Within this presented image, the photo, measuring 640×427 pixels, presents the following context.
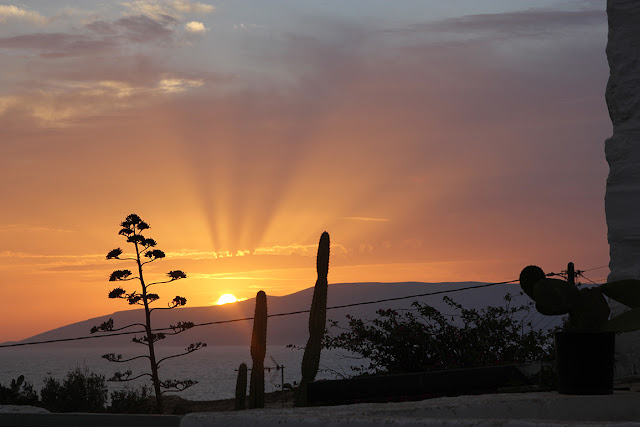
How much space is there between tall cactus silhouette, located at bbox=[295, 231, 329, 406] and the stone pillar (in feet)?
16.3

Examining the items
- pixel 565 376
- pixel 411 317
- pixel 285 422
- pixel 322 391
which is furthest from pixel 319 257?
pixel 285 422

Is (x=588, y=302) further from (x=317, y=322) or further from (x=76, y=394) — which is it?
(x=76, y=394)

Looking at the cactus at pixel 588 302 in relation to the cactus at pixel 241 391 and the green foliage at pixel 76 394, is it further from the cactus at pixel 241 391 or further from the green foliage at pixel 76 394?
the green foliage at pixel 76 394

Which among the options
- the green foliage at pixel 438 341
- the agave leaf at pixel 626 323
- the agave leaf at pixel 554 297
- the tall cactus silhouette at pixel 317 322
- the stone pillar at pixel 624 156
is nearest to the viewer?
the agave leaf at pixel 626 323

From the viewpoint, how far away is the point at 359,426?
14.8ft

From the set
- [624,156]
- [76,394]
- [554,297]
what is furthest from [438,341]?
[76,394]

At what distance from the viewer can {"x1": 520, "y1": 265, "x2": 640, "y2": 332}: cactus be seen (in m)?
5.99

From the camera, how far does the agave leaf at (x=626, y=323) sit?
5.90 m

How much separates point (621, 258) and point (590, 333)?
3.06 metres

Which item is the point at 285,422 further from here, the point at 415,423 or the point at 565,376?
the point at 565,376

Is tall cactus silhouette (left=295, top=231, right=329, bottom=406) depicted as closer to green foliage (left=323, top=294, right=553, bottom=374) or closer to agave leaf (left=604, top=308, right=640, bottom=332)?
green foliage (left=323, top=294, right=553, bottom=374)

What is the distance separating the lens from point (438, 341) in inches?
582

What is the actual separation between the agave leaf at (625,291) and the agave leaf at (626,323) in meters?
0.15

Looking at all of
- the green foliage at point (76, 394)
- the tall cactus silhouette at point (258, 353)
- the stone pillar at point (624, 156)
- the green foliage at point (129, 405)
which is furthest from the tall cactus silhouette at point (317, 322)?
the green foliage at point (76, 394)
